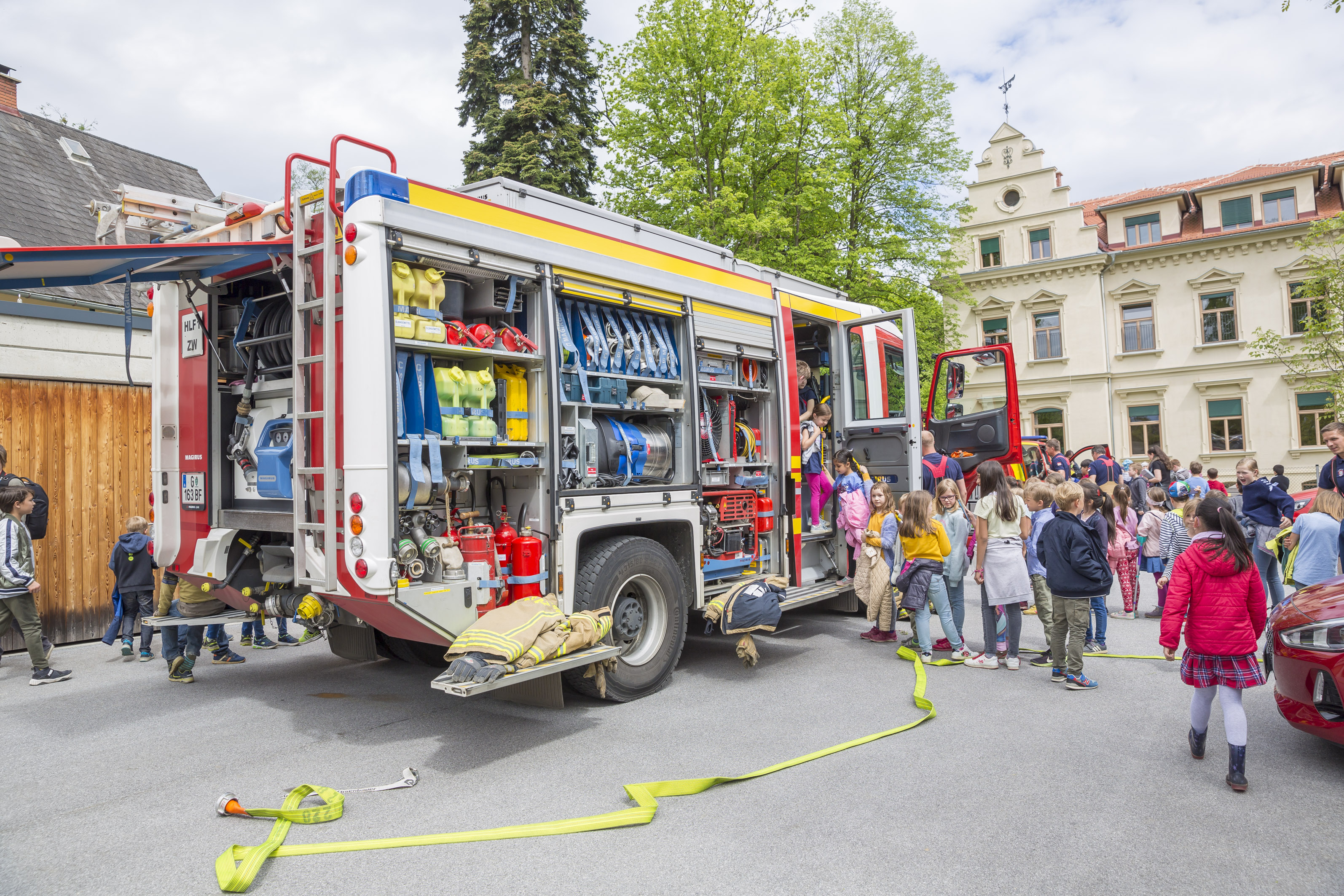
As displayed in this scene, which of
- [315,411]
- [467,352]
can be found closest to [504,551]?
[467,352]

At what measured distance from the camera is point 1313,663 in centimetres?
443

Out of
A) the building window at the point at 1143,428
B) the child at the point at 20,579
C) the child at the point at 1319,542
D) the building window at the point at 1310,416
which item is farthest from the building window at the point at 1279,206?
the child at the point at 20,579

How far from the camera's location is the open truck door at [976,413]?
1218cm

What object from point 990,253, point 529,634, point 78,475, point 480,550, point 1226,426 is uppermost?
point 990,253

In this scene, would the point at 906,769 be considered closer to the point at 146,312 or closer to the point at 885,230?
the point at 146,312

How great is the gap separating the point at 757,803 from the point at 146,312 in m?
9.50

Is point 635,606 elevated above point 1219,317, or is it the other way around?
point 1219,317

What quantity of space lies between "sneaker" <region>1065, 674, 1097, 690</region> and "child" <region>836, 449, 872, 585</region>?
221cm

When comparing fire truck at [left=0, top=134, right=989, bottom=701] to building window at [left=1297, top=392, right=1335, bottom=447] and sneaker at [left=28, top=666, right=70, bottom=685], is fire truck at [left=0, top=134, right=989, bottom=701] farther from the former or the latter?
building window at [left=1297, top=392, right=1335, bottom=447]

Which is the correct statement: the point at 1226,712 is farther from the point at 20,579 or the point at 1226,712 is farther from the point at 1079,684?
the point at 20,579

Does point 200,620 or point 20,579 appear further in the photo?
point 20,579

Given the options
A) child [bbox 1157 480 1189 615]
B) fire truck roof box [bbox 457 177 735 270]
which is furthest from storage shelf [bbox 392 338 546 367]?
child [bbox 1157 480 1189 615]

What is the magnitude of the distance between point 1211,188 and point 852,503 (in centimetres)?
2917

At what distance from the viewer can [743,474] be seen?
730 cm
